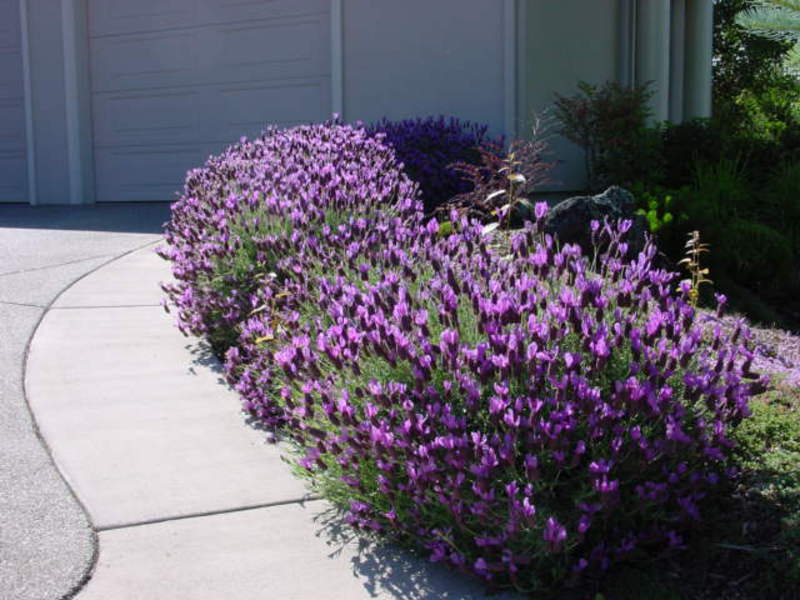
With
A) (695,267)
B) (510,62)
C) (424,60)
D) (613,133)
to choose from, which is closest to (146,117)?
(424,60)

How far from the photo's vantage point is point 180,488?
11.9 feet

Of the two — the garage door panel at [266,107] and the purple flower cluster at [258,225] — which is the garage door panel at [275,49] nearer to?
the garage door panel at [266,107]

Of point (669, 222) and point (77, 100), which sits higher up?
point (77, 100)

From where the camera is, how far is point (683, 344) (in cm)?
315

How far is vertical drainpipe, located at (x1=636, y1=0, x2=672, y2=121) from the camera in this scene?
40.0 feet

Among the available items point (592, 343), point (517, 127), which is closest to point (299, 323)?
point (592, 343)

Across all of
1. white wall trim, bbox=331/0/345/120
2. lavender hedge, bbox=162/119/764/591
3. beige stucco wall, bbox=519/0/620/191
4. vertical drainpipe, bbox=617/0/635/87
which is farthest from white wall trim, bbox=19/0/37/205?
lavender hedge, bbox=162/119/764/591

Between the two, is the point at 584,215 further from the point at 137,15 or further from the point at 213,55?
the point at 137,15

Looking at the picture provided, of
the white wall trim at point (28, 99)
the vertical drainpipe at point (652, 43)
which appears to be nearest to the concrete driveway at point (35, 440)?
the white wall trim at point (28, 99)

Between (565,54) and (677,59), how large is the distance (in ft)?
12.5

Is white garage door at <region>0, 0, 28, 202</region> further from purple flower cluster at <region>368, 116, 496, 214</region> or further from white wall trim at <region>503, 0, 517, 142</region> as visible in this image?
white wall trim at <region>503, 0, 517, 142</region>

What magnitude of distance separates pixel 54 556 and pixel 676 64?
13447mm

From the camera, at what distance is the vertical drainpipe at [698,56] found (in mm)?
14289

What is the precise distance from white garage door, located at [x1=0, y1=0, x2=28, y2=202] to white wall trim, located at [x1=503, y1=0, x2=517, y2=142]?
7.46 meters
